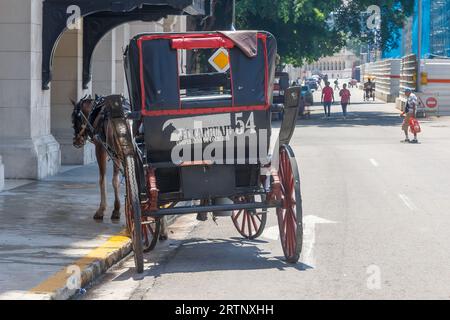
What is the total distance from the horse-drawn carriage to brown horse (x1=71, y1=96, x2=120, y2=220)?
237cm

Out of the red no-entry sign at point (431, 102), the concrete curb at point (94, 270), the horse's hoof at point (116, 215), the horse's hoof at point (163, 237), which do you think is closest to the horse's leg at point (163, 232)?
the horse's hoof at point (163, 237)

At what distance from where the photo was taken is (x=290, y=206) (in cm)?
1100

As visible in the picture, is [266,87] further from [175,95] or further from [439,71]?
[439,71]

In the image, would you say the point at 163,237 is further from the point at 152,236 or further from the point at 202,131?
the point at 202,131

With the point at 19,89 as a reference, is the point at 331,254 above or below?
below

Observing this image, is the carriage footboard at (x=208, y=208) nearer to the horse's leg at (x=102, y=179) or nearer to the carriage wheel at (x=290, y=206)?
the carriage wheel at (x=290, y=206)

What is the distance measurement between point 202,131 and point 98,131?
3.28 metres

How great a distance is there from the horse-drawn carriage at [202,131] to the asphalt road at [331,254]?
578 mm

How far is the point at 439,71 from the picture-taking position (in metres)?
56.6

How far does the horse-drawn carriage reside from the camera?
11.0 meters
